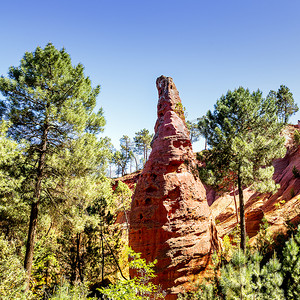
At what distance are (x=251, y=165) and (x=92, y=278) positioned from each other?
1405 centimetres

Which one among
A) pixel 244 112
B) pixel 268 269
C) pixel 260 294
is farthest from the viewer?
pixel 244 112

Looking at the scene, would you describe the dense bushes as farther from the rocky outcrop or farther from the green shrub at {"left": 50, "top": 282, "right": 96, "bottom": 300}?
the rocky outcrop

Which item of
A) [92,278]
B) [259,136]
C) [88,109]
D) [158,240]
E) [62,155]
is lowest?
[92,278]

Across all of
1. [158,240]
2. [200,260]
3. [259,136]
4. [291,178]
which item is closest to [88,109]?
[158,240]

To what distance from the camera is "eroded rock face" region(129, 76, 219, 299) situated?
9.93m

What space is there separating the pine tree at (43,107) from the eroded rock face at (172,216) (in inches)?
194

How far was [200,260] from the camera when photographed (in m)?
10.3

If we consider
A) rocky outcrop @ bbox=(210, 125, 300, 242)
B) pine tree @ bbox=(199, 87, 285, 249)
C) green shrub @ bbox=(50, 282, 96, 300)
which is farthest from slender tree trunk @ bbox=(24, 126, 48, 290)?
rocky outcrop @ bbox=(210, 125, 300, 242)

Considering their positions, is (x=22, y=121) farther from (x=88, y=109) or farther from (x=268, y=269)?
(x=268, y=269)

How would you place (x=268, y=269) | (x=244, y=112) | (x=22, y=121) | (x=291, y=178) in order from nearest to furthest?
1. (x=268, y=269)
2. (x=22, y=121)
3. (x=244, y=112)
4. (x=291, y=178)

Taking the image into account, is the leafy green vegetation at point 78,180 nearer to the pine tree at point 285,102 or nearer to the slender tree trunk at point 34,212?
the slender tree trunk at point 34,212

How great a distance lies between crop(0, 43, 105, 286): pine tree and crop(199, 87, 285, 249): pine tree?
9795mm

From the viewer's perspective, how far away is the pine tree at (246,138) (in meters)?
13.8

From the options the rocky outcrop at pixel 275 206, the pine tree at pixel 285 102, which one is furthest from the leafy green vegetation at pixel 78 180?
the pine tree at pixel 285 102
